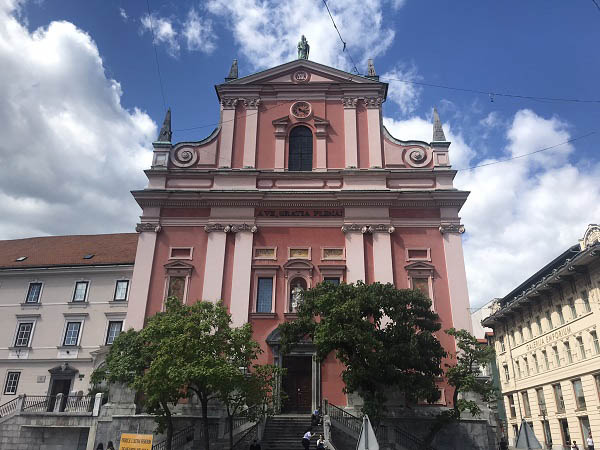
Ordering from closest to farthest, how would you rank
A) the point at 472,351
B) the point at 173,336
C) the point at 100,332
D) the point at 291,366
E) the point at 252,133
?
the point at 173,336 < the point at 472,351 < the point at 291,366 < the point at 252,133 < the point at 100,332

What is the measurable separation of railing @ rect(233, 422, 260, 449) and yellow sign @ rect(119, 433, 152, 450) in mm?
4763

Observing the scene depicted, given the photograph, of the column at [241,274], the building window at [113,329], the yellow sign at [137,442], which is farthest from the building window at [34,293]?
the yellow sign at [137,442]

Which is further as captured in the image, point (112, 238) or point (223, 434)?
point (112, 238)

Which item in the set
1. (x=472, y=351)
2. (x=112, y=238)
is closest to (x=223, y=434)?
(x=472, y=351)

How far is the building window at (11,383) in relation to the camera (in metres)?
28.4

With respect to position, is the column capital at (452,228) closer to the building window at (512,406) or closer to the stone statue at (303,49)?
the stone statue at (303,49)

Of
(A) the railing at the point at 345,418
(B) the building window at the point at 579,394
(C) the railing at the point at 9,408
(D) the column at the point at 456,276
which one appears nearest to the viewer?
(A) the railing at the point at 345,418

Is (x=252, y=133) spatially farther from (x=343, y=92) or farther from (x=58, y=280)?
(x=58, y=280)

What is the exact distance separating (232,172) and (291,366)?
10168mm

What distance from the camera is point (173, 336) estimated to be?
16.8 metres

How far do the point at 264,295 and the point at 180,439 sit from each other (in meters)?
7.18

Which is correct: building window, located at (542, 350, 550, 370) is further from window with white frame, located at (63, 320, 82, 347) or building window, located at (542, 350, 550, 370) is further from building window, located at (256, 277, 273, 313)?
window with white frame, located at (63, 320, 82, 347)

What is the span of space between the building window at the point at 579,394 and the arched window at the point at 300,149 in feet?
67.2

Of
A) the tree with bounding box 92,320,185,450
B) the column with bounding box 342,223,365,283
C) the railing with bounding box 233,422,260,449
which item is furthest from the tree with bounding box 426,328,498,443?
the tree with bounding box 92,320,185,450
